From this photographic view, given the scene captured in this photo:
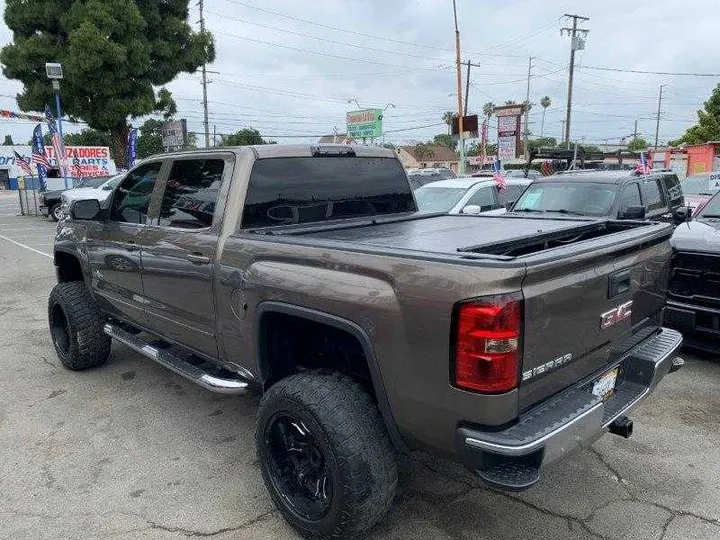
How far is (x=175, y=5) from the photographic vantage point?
25281 mm

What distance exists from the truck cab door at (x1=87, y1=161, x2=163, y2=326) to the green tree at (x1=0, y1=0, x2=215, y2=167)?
2009cm

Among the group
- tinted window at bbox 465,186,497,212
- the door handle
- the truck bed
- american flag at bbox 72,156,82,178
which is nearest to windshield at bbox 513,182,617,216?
tinted window at bbox 465,186,497,212

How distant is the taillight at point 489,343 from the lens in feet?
6.86

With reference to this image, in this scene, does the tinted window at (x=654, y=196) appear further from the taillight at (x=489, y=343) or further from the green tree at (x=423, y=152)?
the green tree at (x=423, y=152)

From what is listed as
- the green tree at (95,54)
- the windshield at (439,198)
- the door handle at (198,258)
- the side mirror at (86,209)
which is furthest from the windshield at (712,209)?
the green tree at (95,54)

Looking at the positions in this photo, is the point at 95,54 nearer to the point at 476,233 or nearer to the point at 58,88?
the point at 58,88

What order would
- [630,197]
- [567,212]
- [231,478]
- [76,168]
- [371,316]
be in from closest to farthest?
[371,316] < [231,478] < [567,212] < [630,197] < [76,168]

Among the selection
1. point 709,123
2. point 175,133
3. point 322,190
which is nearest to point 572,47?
point 709,123

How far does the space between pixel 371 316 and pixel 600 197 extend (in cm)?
623

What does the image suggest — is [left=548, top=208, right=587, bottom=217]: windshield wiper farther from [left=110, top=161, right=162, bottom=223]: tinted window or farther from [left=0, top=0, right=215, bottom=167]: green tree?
[left=0, top=0, right=215, bottom=167]: green tree

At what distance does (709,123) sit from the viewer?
2966 centimetres

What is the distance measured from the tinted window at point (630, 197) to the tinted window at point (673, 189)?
1495mm

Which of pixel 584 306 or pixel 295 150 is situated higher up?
pixel 295 150

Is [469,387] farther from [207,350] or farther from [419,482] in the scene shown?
[207,350]
